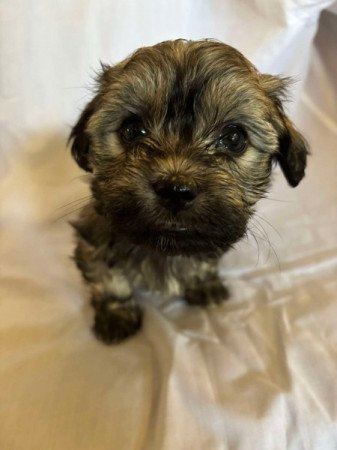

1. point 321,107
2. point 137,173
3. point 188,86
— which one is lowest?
point 321,107

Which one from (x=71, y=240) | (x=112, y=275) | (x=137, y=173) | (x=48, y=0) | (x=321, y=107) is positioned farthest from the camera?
(x=321, y=107)

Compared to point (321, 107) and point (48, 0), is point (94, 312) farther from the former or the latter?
point (321, 107)

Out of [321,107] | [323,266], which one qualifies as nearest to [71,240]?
[323,266]

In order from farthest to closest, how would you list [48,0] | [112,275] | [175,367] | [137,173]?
[48,0] < [112,275] < [175,367] < [137,173]

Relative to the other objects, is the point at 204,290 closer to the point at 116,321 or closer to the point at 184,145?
the point at 116,321

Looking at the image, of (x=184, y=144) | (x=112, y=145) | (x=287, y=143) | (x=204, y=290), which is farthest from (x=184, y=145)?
(x=204, y=290)

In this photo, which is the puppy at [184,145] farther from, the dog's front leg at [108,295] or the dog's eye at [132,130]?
the dog's front leg at [108,295]

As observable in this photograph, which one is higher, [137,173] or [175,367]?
[137,173]
